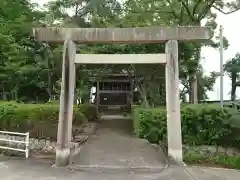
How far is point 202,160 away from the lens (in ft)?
40.5

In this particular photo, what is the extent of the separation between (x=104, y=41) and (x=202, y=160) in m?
5.81

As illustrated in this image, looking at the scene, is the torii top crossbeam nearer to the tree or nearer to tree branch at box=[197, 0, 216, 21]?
tree branch at box=[197, 0, 216, 21]

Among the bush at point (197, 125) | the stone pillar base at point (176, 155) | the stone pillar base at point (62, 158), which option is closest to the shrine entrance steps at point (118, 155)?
the stone pillar base at point (62, 158)

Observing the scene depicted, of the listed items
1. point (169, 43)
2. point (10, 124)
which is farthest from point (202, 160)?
point (10, 124)

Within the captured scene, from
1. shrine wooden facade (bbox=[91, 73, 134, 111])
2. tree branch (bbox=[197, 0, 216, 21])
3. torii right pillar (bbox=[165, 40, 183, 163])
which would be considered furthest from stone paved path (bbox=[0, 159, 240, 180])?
shrine wooden facade (bbox=[91, 73, 134, 111])

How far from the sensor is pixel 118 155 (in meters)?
12.1

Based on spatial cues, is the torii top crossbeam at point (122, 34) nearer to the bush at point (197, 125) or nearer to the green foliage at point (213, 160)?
the bush at point (197, 125)

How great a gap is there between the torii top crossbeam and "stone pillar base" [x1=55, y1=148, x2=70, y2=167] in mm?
3836

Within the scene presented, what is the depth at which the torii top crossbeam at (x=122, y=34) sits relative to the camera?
440 inches

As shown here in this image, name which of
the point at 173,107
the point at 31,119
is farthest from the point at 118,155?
the point at 31,119

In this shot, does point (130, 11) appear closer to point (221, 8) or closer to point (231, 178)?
point (221, 8)

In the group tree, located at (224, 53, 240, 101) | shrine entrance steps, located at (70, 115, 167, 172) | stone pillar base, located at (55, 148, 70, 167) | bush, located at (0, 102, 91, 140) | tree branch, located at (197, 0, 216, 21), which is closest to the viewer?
shrine entrance steps, located at (70, 115, 167, 172)

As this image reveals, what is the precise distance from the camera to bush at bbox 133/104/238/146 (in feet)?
42.7

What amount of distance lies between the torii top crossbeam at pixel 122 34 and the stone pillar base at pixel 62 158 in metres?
3.84
